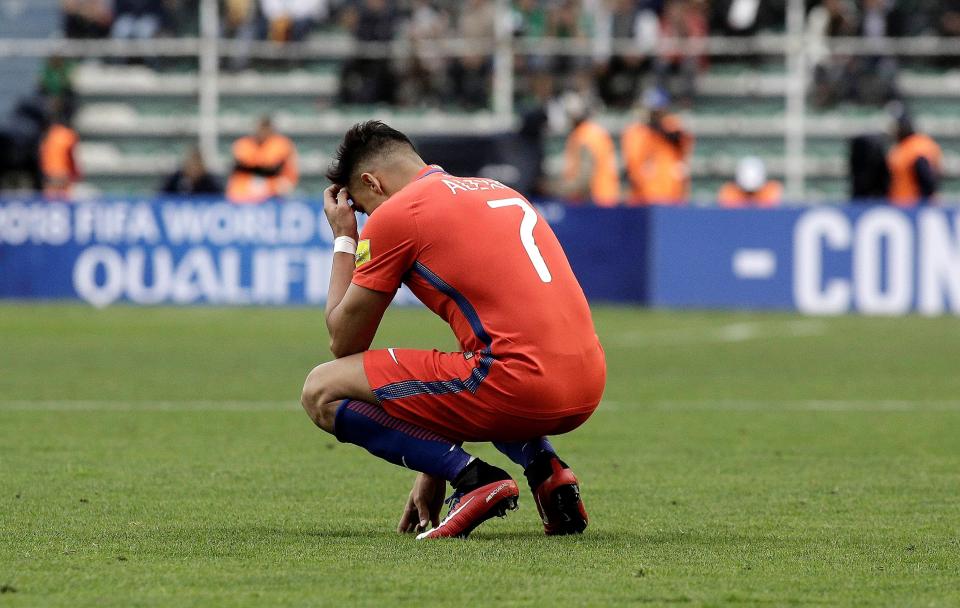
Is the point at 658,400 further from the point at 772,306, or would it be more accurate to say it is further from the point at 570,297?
the point at 772,306

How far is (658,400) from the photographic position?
11.4m

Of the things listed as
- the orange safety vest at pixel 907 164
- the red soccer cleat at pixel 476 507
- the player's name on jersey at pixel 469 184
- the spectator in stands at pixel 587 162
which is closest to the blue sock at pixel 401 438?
the red soccer cleat at pixel 476 507

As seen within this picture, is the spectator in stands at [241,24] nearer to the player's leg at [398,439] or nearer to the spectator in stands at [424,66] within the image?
the spectator in stands at [424,66]

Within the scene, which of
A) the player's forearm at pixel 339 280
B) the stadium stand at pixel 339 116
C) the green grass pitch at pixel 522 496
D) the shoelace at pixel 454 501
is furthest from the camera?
the stadium stand at pixel 339 116

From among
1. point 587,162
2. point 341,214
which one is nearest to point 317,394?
point 341,214

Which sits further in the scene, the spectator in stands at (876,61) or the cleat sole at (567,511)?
the spectator in stands at (876,61)

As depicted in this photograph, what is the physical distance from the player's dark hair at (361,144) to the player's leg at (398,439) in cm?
62

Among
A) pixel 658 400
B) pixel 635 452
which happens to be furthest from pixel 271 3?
pixel 635 452

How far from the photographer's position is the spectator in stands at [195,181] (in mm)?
22469

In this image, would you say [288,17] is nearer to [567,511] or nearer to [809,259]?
[809,259]

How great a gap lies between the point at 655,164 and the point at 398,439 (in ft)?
55.4

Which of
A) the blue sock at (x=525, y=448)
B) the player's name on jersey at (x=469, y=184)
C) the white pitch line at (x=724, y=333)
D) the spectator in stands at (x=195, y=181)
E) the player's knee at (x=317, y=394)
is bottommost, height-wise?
the white pitch line at (x=724, y=333)

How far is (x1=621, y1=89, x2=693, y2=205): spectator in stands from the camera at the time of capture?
22453mm

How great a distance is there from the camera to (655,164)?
22547 mm
